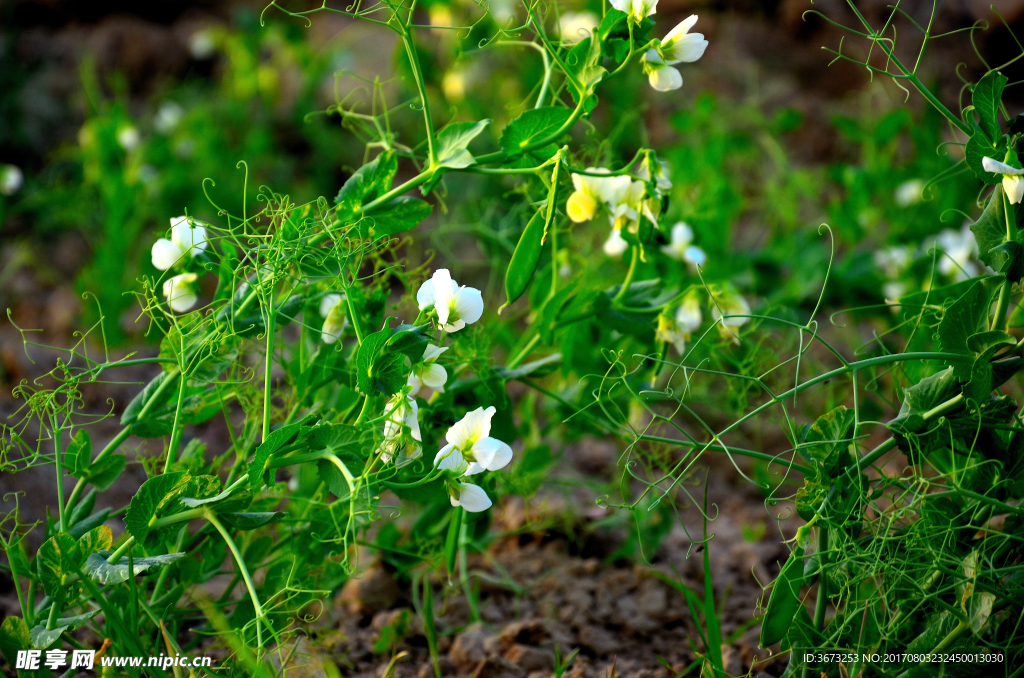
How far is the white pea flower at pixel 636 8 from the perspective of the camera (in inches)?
28.1

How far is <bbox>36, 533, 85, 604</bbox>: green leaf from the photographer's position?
671 mm

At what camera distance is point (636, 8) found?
72cm

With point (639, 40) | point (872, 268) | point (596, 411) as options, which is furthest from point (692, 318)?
point (872, 268)

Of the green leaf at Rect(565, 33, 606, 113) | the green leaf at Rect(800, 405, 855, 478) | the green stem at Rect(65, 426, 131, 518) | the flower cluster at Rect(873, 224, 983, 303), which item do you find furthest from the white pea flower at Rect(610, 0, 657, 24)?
the flower cluster at Rect(873, 224, 983, 303)

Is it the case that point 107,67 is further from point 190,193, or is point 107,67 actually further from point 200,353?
point 200,353

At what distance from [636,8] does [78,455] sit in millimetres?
692

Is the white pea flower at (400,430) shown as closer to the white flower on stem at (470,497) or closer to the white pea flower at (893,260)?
the white flower on stem at (470,497)

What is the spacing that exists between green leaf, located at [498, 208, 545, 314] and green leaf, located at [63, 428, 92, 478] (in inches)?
17.3

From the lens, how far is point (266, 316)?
73cm

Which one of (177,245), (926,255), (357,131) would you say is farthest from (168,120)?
(926,255)

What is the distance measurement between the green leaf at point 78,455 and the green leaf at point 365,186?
343 millimetres

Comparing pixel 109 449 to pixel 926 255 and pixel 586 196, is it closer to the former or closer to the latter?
pixel 586 196

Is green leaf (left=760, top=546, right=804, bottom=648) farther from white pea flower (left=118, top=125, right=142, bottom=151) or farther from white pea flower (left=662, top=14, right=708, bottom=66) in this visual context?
white pea flower (left=118, top=125, right=142, bottom=151)

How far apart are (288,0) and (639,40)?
2.73 meters
